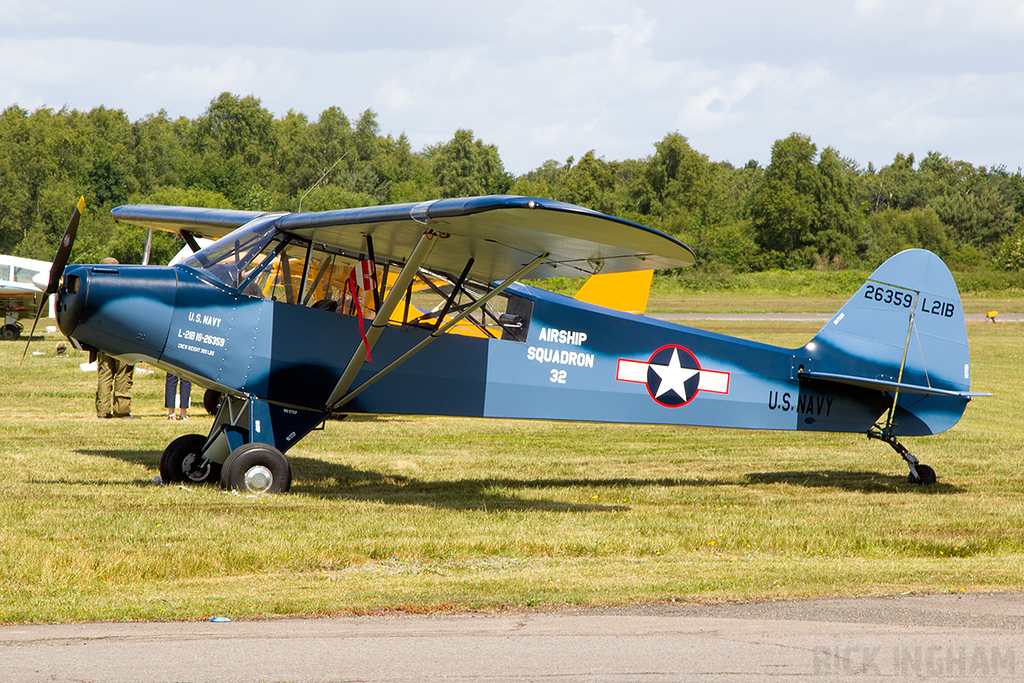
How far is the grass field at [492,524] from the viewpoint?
5.79 metres

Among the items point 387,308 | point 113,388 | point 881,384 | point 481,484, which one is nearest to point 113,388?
point 113,388

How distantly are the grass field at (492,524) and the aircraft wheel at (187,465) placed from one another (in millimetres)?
414

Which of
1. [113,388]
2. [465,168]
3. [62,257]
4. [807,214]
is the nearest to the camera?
[62,257]

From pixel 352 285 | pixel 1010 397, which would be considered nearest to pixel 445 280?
pixel 352 285

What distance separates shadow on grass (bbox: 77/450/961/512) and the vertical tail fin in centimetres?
87

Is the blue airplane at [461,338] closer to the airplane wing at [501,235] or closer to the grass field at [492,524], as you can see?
the airplane wing at [501,235]

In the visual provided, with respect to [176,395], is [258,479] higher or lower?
lower

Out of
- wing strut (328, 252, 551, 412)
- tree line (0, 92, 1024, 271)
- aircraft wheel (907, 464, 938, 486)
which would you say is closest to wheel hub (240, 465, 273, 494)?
wing strut (328, 252, 551, 412)

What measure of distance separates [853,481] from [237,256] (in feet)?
23.5

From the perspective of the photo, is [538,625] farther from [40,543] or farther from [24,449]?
[24,449]

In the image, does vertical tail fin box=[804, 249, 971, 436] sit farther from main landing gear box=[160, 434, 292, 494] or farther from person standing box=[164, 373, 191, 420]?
person standing box=[164, 373, 191, 420]

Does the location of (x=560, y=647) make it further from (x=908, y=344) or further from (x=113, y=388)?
(x=113, y=388)

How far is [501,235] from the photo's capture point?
790 cm

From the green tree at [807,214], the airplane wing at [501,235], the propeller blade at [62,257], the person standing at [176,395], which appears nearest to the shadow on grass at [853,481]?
the airplane wing at [501,235]
